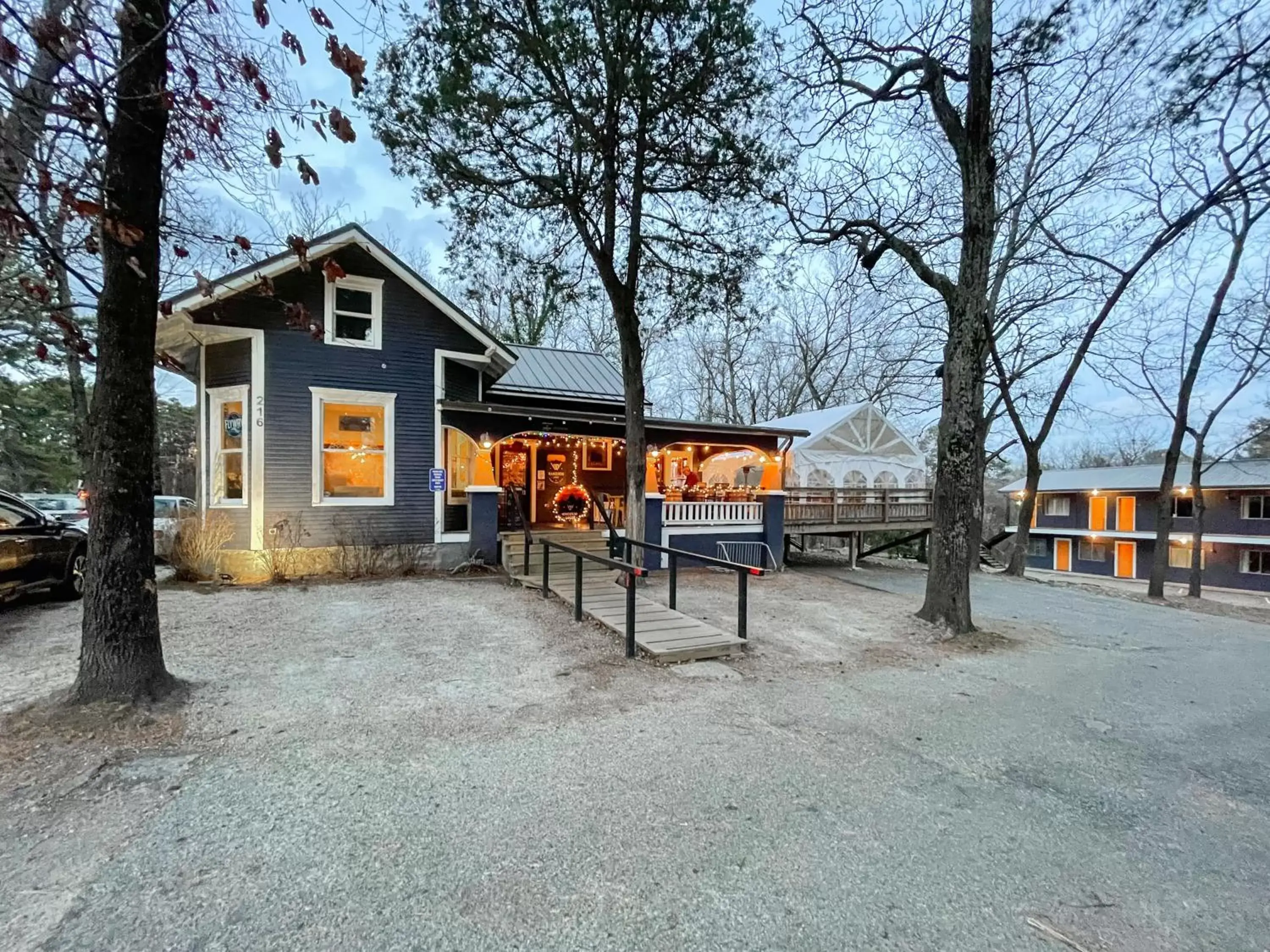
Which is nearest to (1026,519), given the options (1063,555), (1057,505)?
(1057,505)

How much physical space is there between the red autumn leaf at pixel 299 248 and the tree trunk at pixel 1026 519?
61.5 ft

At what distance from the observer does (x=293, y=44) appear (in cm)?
321

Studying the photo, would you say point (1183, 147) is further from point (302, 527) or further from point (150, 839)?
point (302, 527)

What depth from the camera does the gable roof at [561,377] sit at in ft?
43.4

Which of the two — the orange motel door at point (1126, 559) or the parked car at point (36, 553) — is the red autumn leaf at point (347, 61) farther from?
the orange motel door at point (1126, 559)

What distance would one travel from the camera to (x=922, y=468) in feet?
75.9

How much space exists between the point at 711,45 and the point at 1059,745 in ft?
31.0

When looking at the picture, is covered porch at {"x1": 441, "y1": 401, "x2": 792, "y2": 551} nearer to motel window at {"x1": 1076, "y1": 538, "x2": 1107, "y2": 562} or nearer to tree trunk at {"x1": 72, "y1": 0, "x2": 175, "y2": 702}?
tree trunk at {"x1": 72, "y1": 0, "x2": 175, "y2": 702}

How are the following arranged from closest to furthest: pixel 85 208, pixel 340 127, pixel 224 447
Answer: pixel 85 208 < pixel 340 127 < pixel 224 447

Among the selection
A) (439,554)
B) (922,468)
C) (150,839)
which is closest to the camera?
(150,839)

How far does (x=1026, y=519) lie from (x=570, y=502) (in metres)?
14.1

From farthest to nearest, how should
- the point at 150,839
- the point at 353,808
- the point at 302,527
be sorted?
the point at 302,527 → the point at 353,808 → the point at 150,839

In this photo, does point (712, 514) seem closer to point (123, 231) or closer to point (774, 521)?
point (774, 521)

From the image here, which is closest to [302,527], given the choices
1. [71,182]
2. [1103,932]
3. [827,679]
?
[71,182]
